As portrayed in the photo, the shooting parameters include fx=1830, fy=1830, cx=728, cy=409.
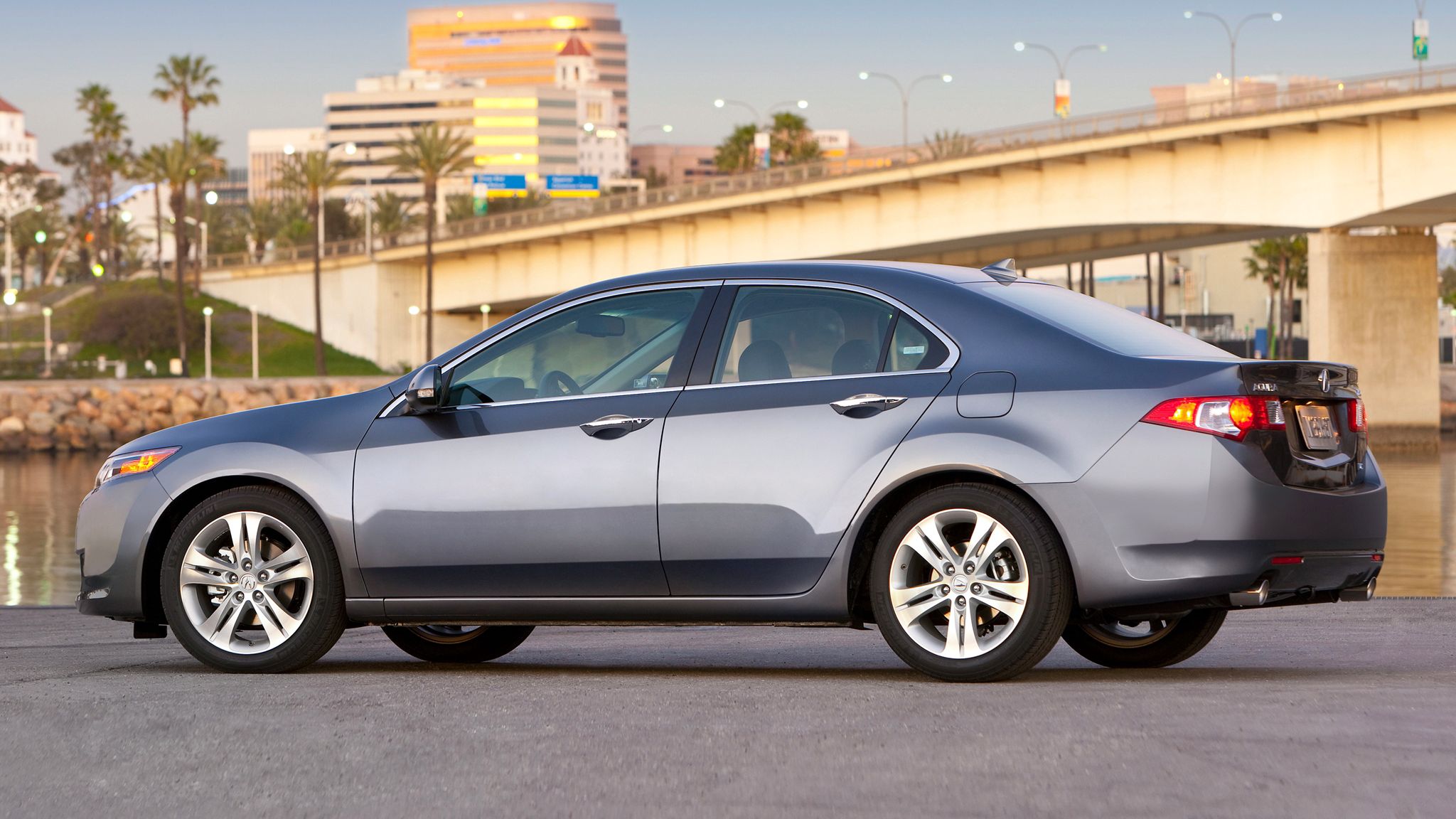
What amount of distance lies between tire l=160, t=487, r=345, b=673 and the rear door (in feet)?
4.71

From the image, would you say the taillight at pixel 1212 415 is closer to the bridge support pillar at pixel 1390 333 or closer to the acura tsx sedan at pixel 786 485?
the acura tsx sedan at pixel 786 485

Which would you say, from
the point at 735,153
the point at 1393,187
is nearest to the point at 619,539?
the point at 1393,187

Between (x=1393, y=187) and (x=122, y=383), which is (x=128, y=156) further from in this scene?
(x=1393, y=187)

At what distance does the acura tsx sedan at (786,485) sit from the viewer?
20.2ft

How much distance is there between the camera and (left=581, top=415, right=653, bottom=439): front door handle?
6.77 metres

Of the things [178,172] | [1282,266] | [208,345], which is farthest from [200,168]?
[1282,266]

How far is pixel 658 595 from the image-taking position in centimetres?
669

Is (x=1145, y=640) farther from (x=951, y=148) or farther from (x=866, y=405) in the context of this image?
(x=951, y=148)

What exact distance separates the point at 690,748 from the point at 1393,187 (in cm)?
4607

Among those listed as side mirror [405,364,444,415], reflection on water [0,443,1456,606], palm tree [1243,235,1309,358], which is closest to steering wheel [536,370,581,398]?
side mirror [405,364,444,415]

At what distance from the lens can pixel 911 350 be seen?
6.59m

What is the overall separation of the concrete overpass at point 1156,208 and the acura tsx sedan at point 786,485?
42828 mm

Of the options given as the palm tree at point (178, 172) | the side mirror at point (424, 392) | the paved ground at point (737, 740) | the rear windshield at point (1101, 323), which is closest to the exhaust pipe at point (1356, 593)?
the paved ground at point (737, 740)

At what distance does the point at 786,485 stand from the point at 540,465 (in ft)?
3.22
